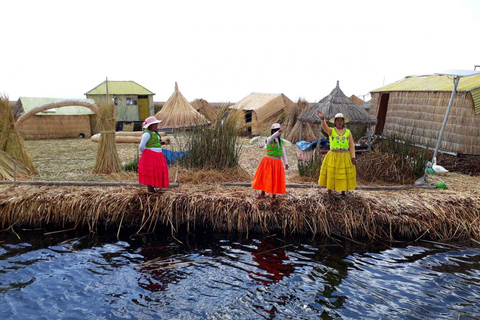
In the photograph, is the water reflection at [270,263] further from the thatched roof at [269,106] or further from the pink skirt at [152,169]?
the thatched roof at [269,106]

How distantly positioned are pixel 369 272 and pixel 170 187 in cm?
356

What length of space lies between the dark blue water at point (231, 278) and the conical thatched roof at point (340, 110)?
4.52 metres

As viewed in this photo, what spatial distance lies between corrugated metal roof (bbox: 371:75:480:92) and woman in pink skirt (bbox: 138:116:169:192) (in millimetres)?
Result: 7757

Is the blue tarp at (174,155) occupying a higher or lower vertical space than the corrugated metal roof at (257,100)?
lower

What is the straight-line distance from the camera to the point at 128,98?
19844mm

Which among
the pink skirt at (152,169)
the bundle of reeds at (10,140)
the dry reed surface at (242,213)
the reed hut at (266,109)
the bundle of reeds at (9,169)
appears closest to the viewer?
the pink skirt at (152,169)

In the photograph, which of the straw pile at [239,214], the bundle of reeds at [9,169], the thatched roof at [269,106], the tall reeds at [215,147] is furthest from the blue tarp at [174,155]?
the thatched roof at [269,106]

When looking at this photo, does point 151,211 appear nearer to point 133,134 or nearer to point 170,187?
point 170,187

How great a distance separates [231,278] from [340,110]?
21.5 feet

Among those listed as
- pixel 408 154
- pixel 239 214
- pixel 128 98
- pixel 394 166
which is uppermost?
pixel 128 98

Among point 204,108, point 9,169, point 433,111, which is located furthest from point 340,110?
point 204,108

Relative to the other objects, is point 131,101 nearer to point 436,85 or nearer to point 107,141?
point 107,141

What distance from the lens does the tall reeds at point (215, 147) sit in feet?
25.2

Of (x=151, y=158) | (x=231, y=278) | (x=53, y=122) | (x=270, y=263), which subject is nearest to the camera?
(x=231, y=278)
